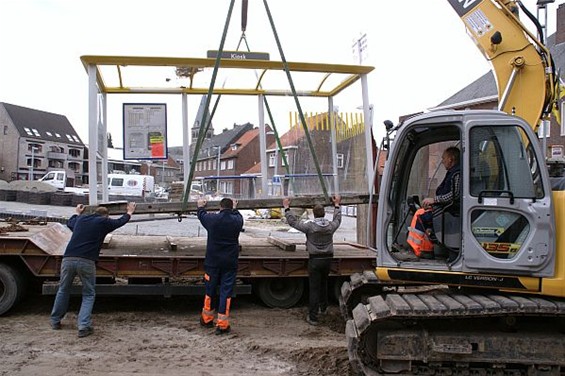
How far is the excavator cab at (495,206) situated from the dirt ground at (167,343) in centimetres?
194

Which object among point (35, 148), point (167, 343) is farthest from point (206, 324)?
point (35, 148)

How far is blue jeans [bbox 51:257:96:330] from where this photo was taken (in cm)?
700

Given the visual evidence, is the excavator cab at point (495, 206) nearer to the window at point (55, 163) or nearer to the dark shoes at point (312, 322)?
the dark shoes at point (312, 322)

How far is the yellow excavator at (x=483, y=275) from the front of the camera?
184 inches

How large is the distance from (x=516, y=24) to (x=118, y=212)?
6.17 m

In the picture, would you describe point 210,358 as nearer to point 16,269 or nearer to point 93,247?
point 93,247

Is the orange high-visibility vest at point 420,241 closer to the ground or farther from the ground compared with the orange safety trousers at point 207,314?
farther from the ground

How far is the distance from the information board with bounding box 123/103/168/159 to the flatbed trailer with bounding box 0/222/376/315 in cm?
166

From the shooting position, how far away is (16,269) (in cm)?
782

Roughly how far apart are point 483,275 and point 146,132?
222 inches

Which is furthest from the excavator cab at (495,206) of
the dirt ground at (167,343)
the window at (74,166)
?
the window at (74,166)

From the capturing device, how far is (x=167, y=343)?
21.9ft

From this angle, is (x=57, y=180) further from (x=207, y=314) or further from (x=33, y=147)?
(x=207, y=314)

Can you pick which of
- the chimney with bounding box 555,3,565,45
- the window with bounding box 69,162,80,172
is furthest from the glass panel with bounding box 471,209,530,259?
the window with bounding box 69,162,80,172
